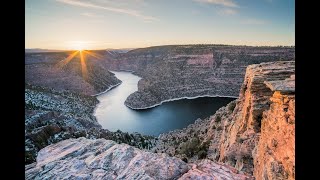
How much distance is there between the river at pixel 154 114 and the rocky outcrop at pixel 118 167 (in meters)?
26.7

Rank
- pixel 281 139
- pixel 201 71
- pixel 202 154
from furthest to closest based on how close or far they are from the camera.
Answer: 1. pixel 201 71
2. pixel 202 154
3. pixel 281 139

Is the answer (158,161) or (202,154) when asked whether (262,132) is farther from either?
(202,154)

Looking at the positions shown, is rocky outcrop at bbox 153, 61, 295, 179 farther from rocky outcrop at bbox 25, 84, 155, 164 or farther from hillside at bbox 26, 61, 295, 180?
rocky outcrop at bbox 25, 84, 155, 164

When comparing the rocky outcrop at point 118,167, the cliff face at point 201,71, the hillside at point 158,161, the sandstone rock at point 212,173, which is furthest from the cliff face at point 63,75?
the sandstone rock at point 212,173

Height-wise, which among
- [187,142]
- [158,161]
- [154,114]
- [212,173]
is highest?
[158,161]

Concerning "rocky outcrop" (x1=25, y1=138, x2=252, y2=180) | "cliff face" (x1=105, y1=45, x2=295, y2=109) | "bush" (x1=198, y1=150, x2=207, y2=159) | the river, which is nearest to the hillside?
"rocky outcrop" (x1=25, y1=138, x2=252, y2=180)

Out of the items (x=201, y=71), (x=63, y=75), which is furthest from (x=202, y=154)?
(x=201, y=71)

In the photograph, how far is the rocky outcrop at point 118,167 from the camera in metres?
6.11

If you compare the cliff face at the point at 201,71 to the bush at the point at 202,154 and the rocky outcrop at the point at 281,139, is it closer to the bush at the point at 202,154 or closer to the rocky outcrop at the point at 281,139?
the bush at the point at 202,154

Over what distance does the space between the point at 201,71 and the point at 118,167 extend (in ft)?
192

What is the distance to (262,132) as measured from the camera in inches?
372

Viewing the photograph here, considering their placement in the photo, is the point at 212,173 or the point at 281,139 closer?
the point at 212,173

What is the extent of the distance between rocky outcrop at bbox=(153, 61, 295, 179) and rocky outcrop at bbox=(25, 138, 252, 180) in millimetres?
999
